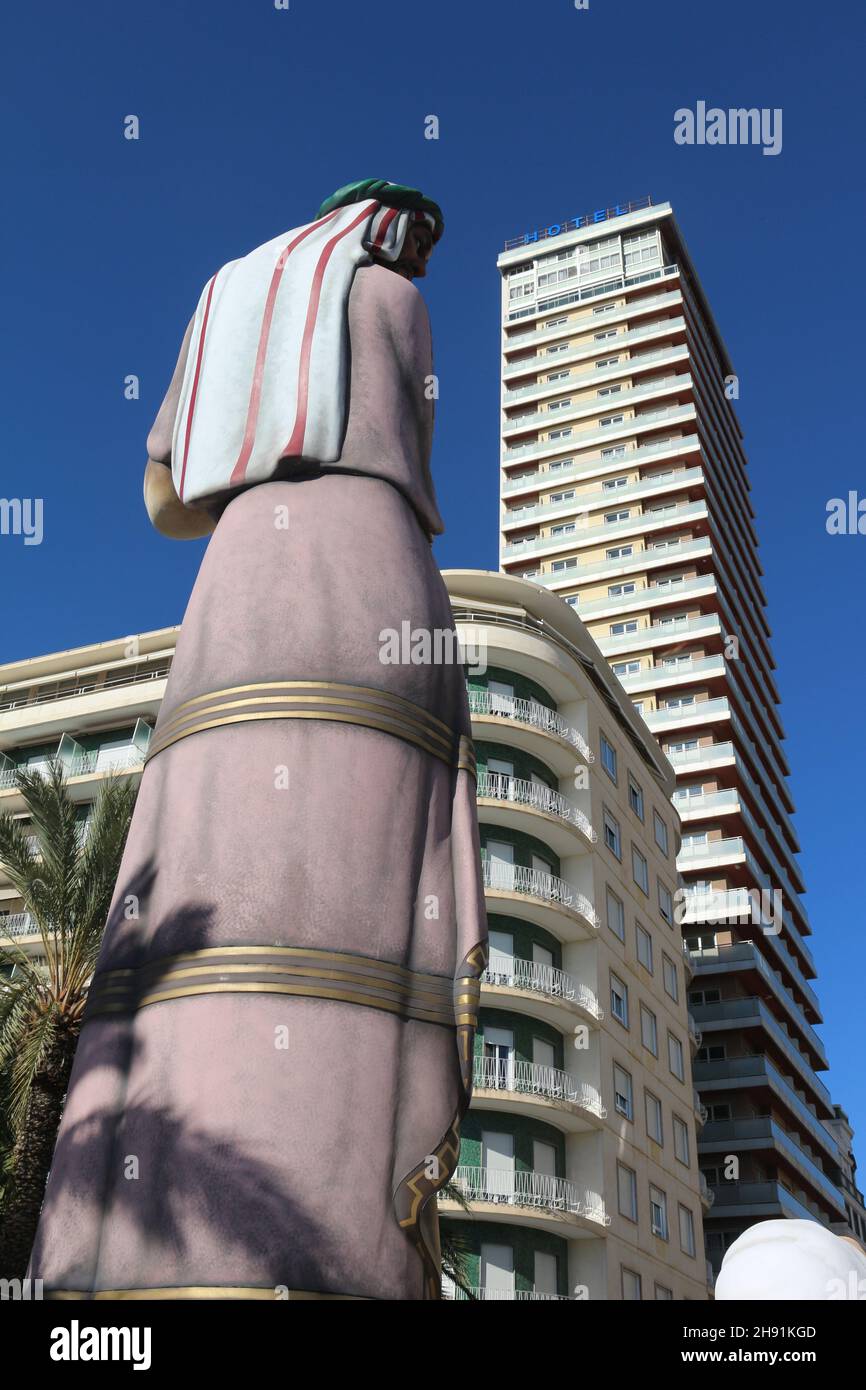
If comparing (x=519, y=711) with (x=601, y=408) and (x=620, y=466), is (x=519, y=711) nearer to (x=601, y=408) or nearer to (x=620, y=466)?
(x=620, y=466)

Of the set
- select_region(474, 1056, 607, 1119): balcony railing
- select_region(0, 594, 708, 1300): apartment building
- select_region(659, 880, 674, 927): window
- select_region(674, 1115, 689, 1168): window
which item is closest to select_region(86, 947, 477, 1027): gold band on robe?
select_region(0, 594, 708, 1300): apartment building

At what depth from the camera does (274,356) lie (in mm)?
8602

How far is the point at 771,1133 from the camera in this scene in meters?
51.0

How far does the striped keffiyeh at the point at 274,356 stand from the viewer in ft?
27.0

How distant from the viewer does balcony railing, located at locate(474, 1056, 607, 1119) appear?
1196 inches

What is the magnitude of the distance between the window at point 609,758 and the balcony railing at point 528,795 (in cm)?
406

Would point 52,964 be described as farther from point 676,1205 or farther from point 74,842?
point 676,1205

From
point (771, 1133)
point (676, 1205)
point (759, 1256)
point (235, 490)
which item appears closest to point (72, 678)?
point (676, 1205)

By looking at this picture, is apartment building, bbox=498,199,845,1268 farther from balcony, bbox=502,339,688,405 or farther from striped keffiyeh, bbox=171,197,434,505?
striped keffiyeh, bbox=171,197,434,505

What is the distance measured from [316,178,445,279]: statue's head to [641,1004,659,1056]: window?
3150 cm

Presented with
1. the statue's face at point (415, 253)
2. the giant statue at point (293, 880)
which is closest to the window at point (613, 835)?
the statue's face at point (415, 253)

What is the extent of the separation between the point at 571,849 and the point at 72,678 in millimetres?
18799

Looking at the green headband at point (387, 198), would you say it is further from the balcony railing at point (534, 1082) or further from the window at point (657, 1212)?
the window at point (657, 1212)

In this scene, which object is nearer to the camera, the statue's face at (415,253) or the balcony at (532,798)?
the statue's face at (415,253)
